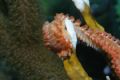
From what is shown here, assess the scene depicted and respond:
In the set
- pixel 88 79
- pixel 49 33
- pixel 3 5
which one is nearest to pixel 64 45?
pixel 49 33

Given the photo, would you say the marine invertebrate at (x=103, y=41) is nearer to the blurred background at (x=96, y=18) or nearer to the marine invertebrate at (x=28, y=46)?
the blurred background at (x=96, y=18)

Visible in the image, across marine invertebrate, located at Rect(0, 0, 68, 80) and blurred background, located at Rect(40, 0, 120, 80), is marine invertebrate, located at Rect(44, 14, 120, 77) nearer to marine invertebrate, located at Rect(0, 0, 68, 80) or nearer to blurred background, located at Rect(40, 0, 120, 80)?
blurred background, located at Rect(40, 0, 120, 80)

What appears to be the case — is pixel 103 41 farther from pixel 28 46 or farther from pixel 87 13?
pixel 28 46

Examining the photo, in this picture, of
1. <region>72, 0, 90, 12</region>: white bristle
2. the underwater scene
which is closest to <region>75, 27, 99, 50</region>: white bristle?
the underwater scene

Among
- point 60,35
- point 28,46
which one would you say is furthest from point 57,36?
point 28,46

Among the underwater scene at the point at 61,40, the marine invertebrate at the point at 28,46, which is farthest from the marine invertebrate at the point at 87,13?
the marine invertebrate at the point at 28,46

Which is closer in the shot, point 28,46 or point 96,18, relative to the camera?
point 28,46

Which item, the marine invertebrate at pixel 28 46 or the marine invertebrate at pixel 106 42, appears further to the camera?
the marine invertebrate at pixel 106 42

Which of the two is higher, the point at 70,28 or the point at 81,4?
the point at 81,4
